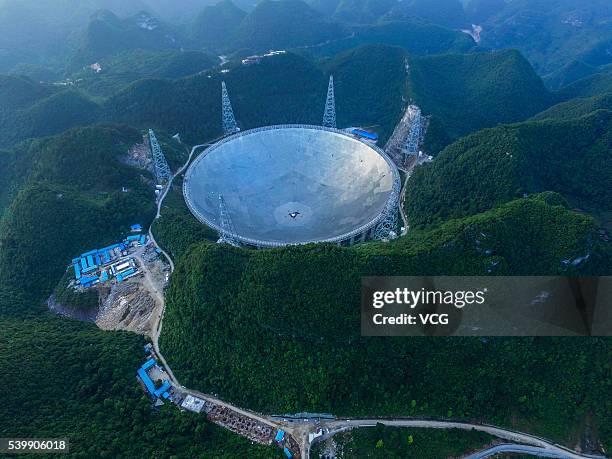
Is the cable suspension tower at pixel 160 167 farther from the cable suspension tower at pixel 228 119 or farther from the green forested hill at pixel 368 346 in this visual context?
the green forested hill at pixel 368 346

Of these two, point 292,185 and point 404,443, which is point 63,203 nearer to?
point 292,185

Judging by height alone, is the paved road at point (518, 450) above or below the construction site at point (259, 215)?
below

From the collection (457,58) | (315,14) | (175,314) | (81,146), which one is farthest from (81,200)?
(315,14)

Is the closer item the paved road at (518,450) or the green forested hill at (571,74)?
the paved road at (518,450)

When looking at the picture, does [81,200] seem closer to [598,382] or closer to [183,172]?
[183,172]

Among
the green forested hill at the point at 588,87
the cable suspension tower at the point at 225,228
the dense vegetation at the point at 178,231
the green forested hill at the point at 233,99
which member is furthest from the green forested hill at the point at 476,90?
the dense vegetation at the point at 178,231

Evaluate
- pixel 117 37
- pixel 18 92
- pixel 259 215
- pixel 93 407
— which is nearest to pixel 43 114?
pixel 18 92
